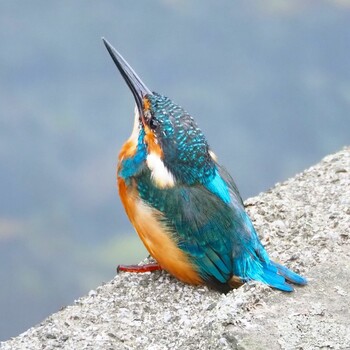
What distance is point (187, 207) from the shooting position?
442 centimetres

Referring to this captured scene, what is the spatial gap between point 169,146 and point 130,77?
530 mm

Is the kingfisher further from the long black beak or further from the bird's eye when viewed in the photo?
the long black beak

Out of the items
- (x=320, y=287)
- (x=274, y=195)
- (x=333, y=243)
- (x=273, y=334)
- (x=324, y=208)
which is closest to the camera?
(x=273, y=334)

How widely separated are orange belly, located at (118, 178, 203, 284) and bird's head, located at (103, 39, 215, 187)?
119 millimetres

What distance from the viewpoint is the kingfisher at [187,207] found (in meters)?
4.41

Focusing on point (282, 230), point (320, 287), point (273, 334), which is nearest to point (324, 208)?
point (282, 230)

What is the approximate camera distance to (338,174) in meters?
5.68

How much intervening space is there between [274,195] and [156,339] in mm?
1538

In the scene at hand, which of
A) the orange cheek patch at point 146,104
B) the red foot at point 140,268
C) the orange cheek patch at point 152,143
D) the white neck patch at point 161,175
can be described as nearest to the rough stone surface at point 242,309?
the red foot at point 140,268

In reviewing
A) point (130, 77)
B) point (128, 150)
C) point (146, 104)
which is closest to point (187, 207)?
point (128, 150)

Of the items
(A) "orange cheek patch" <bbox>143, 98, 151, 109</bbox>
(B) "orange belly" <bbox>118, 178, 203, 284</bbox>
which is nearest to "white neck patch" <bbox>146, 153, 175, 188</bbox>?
(B) "orange belly" <bbox>118, 178, 203, 284</bbox>

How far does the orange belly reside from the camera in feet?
14.6

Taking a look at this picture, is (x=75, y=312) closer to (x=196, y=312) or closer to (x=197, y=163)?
(x=196, y=312)

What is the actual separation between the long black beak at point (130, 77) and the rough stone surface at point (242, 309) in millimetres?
819
